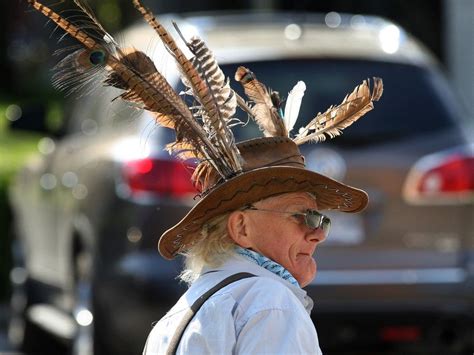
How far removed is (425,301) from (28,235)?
3.07 m

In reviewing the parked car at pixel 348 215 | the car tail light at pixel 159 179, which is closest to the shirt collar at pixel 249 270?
the parked car at pixel 348 215

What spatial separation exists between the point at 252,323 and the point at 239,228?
1.17 ft

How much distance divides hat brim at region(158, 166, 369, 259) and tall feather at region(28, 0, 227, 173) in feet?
0.24

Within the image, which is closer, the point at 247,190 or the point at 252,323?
the point at 252,323

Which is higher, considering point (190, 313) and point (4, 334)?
point (4, 334)

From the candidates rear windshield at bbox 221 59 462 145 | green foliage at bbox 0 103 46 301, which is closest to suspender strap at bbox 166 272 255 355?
rear windshield at bbox 221 59 462 145

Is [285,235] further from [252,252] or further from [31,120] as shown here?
[31,120]

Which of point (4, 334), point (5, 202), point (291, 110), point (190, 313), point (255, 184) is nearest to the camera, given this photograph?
point (190, 313)

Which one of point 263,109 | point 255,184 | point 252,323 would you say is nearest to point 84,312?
point 263,109

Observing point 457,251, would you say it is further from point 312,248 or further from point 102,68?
point 102,68

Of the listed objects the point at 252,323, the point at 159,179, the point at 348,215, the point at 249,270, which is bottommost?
the point at 252,323

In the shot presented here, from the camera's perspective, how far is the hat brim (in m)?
2.97

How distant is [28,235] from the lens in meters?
8.20

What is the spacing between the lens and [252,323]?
274cm
